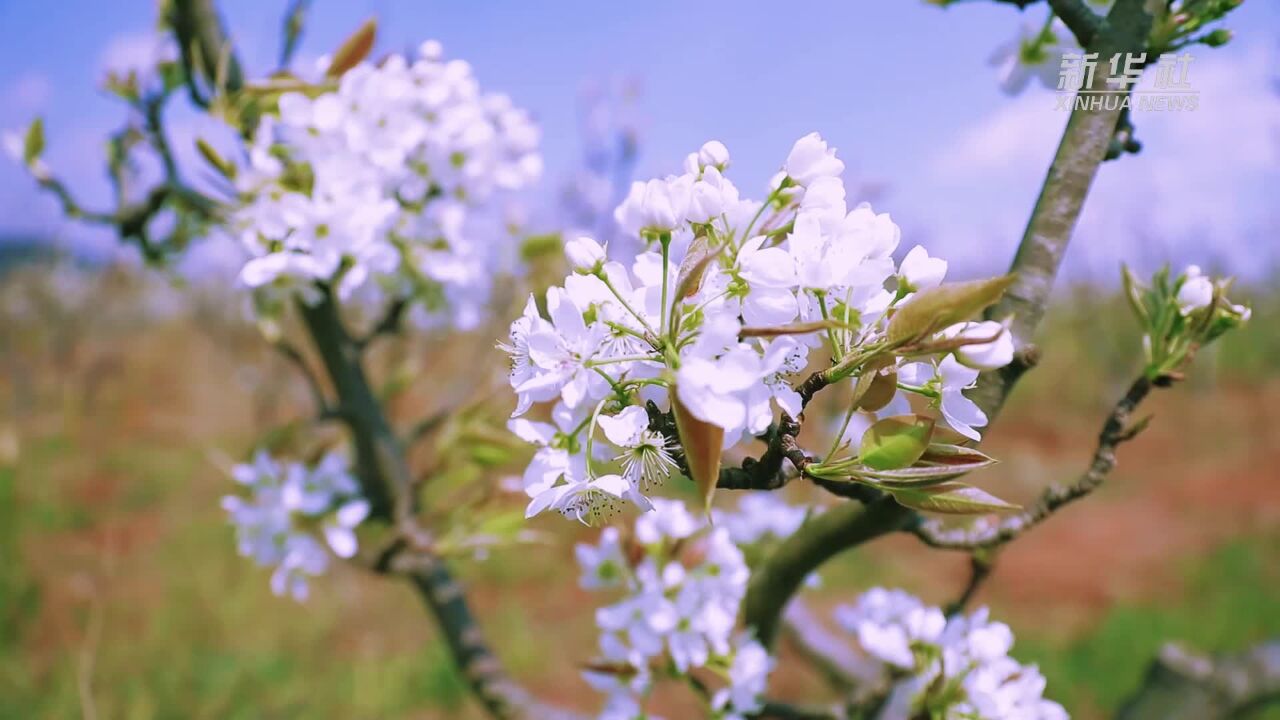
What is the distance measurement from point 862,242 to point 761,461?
109 mm

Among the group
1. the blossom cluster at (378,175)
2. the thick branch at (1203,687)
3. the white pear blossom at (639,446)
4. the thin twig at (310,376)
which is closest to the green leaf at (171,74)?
the blossom cluster at (378,175)

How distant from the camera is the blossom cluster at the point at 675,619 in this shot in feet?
2.12

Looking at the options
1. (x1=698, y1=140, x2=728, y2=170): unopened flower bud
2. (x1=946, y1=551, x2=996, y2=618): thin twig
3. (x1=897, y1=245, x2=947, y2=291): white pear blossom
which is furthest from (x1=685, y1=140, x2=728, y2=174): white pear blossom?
(x1=946, y1=551, x2=996, y2=618): thin twig

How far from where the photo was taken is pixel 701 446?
32cm

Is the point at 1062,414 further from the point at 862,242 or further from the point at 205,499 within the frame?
the point at 862,242

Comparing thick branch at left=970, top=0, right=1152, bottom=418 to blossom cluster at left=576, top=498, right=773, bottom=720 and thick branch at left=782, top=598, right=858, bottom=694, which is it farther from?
thick branch at left=782, top=598, right=858, bottom=694

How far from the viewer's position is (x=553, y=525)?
4254mm

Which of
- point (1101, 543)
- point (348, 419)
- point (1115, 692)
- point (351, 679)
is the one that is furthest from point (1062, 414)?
point (348, 419)

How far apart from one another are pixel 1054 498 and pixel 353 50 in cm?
82

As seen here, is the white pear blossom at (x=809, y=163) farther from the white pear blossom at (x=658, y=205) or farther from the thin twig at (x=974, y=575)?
the thin twig at (x=974, y=575)

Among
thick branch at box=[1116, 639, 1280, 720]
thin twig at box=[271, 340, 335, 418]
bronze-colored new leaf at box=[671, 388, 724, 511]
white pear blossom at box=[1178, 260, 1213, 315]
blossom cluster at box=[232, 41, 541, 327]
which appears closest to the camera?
→ bronze-colored new leaf at box=[671, 388, 724, 511]

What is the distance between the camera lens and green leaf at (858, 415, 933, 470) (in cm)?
34

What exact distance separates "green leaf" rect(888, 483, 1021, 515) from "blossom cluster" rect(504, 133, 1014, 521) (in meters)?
0.03

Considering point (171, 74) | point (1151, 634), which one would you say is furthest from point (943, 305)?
point (1151, 634)
